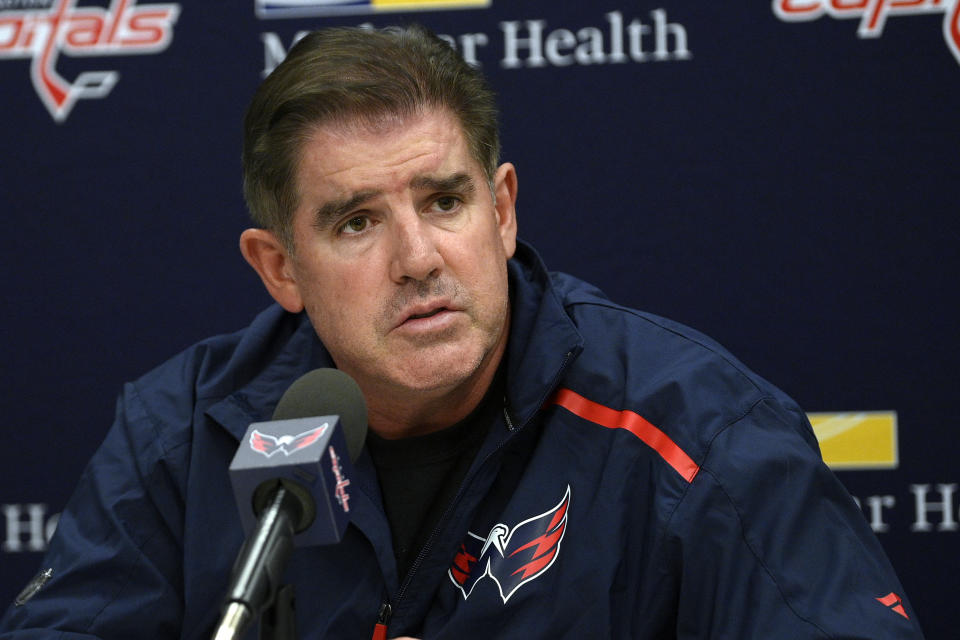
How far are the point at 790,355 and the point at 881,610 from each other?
84 centimetres

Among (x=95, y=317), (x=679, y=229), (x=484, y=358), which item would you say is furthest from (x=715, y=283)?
(x=95, y=317)

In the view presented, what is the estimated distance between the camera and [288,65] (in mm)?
1604

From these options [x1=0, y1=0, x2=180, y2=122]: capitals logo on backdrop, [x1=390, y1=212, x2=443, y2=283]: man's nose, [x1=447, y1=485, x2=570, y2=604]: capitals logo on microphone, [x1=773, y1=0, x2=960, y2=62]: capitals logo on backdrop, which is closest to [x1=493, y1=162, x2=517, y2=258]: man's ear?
[x1=390, y1=212, x2=443, y2=283]: man's nose

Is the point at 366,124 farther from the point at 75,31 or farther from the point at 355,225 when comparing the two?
the point at 75,31

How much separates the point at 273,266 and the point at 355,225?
24 centimetres

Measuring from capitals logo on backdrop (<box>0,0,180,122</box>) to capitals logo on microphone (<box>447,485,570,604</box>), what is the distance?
3.85 ft

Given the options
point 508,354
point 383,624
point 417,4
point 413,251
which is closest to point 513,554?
point 383,624

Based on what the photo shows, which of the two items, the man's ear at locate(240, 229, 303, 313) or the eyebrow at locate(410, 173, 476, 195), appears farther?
the man's ear at locate(240, 229, 303, 313)

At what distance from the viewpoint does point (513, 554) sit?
152 cm

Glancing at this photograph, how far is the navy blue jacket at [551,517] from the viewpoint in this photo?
4.50 ft

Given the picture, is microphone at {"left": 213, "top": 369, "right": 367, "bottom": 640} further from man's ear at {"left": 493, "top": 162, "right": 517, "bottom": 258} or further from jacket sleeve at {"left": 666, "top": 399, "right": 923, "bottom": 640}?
man's ear at {"left": 493, "top": 162, "right": 517, "bottom": 258}

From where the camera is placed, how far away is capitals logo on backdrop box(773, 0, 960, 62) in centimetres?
202

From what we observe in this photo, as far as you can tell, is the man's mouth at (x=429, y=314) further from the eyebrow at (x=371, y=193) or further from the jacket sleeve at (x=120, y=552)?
the jacket sleeve at (x=120, y=552)

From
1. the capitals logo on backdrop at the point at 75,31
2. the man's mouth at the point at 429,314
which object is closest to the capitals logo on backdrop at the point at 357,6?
the capitals logo on backdrop at the point at 75,31
